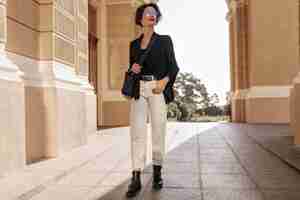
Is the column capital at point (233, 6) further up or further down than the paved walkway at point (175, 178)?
Result: further up

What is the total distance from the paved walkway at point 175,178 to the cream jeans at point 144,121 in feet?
1.05

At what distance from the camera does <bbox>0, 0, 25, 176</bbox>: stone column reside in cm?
350

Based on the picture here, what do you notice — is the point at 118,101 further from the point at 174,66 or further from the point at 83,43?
the point at 174,66

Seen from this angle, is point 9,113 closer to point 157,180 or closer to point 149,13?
point 157,180

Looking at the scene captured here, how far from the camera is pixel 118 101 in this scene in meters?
11.2

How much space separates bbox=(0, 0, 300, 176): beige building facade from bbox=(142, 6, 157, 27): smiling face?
156 centimetres

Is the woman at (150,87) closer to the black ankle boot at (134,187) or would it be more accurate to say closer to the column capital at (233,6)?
the black ankle boot at (134,187)

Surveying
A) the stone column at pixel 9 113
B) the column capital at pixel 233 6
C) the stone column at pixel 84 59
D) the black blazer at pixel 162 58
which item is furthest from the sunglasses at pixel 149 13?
the column capital at pixel 233 6

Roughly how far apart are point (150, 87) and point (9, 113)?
63.2 inches

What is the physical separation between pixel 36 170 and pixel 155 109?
1.71 metres

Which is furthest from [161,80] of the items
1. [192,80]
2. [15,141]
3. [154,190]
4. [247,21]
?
[192,80]

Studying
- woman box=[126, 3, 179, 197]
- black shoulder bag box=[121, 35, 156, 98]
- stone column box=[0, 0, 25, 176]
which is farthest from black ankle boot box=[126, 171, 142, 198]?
stone column box=[0, 0, 25, 176]

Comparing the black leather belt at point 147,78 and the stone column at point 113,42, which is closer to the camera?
the black leather belt at point 147,78

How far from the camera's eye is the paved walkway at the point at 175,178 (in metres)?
2.82
